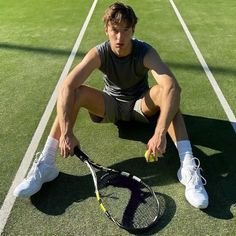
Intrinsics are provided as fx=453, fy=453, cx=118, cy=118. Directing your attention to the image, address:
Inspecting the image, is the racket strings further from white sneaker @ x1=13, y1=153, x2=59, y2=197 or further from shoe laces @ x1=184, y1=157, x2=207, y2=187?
white sneaker @ x1=13, y1=153, x2=59, y2=197

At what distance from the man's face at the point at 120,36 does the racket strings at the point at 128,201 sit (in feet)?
3.90

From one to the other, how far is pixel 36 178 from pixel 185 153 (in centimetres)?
133

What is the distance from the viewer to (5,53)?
304 inches

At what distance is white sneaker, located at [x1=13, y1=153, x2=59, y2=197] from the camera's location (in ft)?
12.5

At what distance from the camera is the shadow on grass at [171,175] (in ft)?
12.3

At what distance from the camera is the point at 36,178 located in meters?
3.91

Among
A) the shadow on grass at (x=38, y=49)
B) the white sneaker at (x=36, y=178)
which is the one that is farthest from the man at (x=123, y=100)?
the shadow on grass at (x=38, y=49)

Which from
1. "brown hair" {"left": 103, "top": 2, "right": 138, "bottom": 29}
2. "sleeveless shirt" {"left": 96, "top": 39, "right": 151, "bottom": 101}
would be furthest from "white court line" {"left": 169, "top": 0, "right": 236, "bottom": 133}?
"brown hair" {"left": 103, "top": 2, "right": 138, "bottom": 29}

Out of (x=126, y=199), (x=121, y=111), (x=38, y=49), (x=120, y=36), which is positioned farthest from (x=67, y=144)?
(x=38, y=49)

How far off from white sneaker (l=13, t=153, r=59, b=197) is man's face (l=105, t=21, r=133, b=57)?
4.09ft

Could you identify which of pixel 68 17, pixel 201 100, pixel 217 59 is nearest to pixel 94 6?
pixel 68 17

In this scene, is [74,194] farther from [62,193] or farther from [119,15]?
[119,15]

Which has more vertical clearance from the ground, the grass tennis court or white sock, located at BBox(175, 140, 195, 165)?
white sock, located at BBox(175, 140, 195, 165)

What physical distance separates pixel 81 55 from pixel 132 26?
3.35 metres
